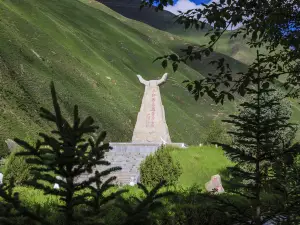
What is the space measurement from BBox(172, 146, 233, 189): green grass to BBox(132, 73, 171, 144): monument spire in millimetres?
3294

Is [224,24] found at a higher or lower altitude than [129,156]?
higher

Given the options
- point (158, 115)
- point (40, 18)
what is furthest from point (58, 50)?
point (158, 115)

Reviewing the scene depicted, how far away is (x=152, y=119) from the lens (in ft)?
107

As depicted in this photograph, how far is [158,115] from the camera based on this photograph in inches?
1286

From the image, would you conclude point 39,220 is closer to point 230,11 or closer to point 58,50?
point 230,11

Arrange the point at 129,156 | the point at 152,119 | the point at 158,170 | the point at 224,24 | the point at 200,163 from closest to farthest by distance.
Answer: the point at 224,24
the point at 158,170
the point at 200,163
the point at 129,156
the point at 152,119

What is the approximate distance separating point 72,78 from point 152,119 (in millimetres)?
35687

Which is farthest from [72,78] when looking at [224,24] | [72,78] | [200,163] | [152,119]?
[224,24]

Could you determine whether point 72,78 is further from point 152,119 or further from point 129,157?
point 129,157

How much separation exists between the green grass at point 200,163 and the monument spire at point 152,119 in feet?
10.8

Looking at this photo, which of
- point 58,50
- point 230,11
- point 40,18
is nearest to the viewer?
point 230,11

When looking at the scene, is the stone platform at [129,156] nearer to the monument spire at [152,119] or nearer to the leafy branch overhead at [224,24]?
the monument spire at [152,119]

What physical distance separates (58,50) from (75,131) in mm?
69885

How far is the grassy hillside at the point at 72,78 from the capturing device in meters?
46.0
